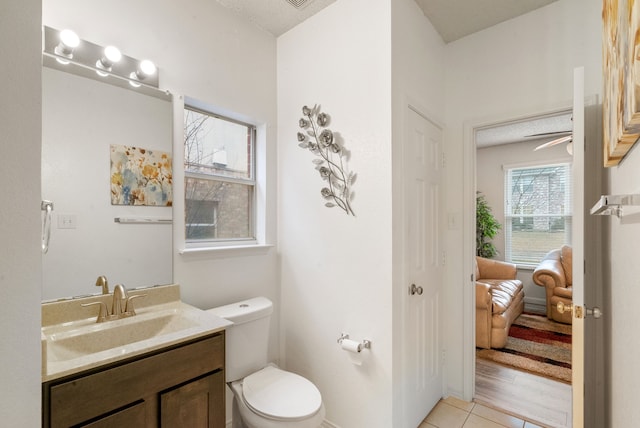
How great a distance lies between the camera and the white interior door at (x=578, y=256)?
50.6 inches

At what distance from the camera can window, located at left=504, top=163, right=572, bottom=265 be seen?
460 cm

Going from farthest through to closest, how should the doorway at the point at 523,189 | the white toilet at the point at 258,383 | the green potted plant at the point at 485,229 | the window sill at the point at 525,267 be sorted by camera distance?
the green potted plant at the point at 485,229, the window sill at the point at 525,267, the doorway at the point at 523,189, the white toilet at the point at 258,383

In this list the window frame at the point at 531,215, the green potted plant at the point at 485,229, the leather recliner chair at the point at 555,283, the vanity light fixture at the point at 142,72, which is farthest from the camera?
the green potted plant at the point at 485,229

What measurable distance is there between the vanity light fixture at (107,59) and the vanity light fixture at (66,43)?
4.4 inches

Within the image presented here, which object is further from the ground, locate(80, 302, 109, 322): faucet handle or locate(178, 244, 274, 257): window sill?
locate(178, 244, 274, 257): window sill

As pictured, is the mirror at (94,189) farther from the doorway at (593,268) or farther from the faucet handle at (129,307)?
the doorway at (593,268)

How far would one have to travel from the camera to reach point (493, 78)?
7.29 feet

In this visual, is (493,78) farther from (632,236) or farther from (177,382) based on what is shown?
(177,382)

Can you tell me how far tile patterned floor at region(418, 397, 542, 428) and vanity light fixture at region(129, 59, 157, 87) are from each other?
2.72 meters

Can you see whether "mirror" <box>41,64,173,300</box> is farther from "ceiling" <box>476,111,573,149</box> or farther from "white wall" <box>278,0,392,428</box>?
"ceiling" <box>476,111,573,149</box>

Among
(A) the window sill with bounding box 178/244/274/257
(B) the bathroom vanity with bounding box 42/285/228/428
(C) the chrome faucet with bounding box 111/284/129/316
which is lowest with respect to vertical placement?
(B) the bathroom vanity with bounding box 42/285/228/428

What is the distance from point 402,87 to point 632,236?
1.34 m

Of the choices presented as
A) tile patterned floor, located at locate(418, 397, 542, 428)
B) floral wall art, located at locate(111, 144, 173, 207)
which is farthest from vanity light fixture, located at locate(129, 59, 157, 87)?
tile patterned floor, located at locate(418, 397, 542, 428)

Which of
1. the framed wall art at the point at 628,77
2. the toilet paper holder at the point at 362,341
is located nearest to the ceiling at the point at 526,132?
the toilet paper holder at the point at 362,341
